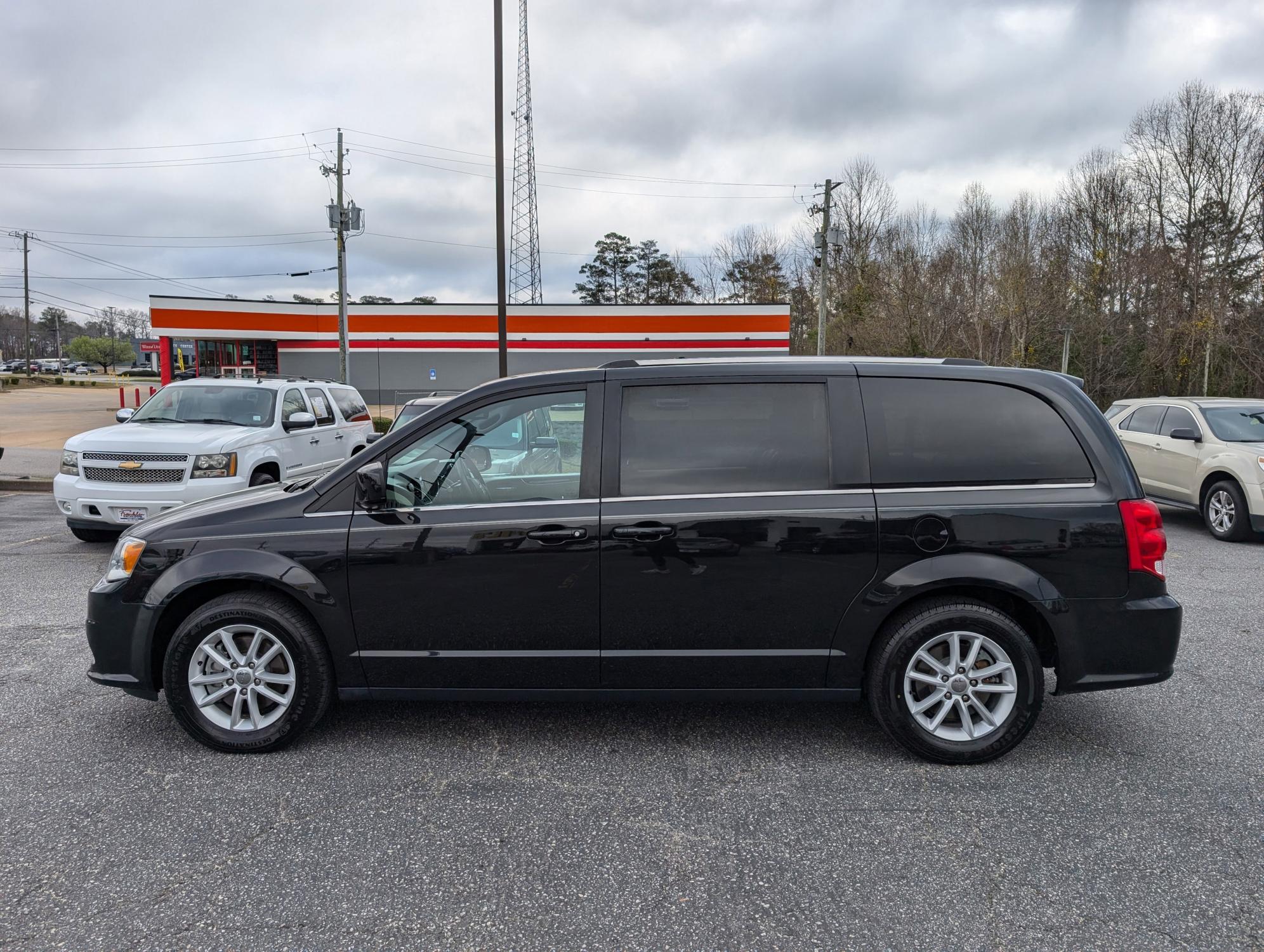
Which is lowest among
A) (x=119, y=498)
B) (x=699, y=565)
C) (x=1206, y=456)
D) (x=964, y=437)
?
(x=119, y=498)

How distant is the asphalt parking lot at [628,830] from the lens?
2.44 meters

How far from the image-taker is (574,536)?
341 centimetres

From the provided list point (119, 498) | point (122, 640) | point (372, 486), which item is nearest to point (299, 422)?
point (119, 498)

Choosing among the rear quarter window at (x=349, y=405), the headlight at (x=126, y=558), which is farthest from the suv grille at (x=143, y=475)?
the headlight at (x=126, y=558)

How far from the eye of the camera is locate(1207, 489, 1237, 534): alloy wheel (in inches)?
346

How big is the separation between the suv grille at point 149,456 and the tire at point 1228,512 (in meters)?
11.2

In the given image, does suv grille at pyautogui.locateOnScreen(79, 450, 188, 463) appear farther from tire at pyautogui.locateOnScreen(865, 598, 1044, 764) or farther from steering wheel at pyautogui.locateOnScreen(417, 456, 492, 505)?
tire at pyautogui.locateOnScreen(865, 598, 1044, 764)

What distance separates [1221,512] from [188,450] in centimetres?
1127

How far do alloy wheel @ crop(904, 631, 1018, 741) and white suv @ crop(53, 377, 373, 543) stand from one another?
16.3ft

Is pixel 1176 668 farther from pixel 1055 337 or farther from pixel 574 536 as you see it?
pixel 1055 337

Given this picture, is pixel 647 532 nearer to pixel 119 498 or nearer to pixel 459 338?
pixel 119 498

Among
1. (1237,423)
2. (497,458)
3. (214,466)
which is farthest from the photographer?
(1237,423)

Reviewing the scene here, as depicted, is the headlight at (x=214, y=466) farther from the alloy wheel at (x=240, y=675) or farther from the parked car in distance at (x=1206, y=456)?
the parked car in distance at (x=1206, y=456)

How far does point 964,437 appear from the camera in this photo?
354 centimetres
